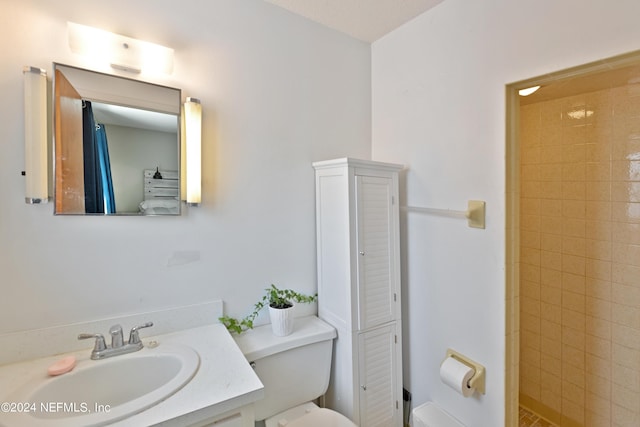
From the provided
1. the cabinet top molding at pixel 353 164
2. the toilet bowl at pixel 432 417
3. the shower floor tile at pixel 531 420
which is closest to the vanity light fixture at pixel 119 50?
the cabinet top molding at pixel 353 164

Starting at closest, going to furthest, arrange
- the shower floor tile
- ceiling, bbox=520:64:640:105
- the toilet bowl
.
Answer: ceiling, bbox=520:64:640:105
the toilet bowl
the shower floor tile

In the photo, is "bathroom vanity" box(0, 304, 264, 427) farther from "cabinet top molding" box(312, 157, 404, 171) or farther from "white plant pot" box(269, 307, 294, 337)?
"cabinet top molding" box(312, 157, 404, 171)

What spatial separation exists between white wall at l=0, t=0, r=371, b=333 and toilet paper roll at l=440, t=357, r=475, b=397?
0.79 meters

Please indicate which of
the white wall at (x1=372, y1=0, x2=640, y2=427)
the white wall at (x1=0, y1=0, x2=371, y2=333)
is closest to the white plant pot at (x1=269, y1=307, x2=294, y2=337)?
the white wall at (x1=0, y1=0, x2=371, y2=333)

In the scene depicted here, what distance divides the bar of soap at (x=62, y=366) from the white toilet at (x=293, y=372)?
595 millimetres

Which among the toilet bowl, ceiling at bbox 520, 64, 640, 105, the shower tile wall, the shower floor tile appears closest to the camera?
ceiling at bbox 520, 64, 640, 105

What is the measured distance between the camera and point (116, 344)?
1.11 meters

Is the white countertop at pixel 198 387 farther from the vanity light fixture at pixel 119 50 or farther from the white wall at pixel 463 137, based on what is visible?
the vanity light fixture at pixel 119 50

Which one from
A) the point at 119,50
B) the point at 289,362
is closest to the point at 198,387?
the point at 289,362

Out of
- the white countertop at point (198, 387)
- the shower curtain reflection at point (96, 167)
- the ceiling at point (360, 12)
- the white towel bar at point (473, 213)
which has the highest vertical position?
the ceiling at point (360, 12)

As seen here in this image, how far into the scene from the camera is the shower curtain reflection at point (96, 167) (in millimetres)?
1123

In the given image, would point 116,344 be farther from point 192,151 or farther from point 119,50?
point 119,50

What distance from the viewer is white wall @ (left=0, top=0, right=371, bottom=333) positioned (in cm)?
105

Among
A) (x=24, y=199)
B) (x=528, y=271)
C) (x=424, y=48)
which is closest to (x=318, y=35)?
(x=424, y=48)
